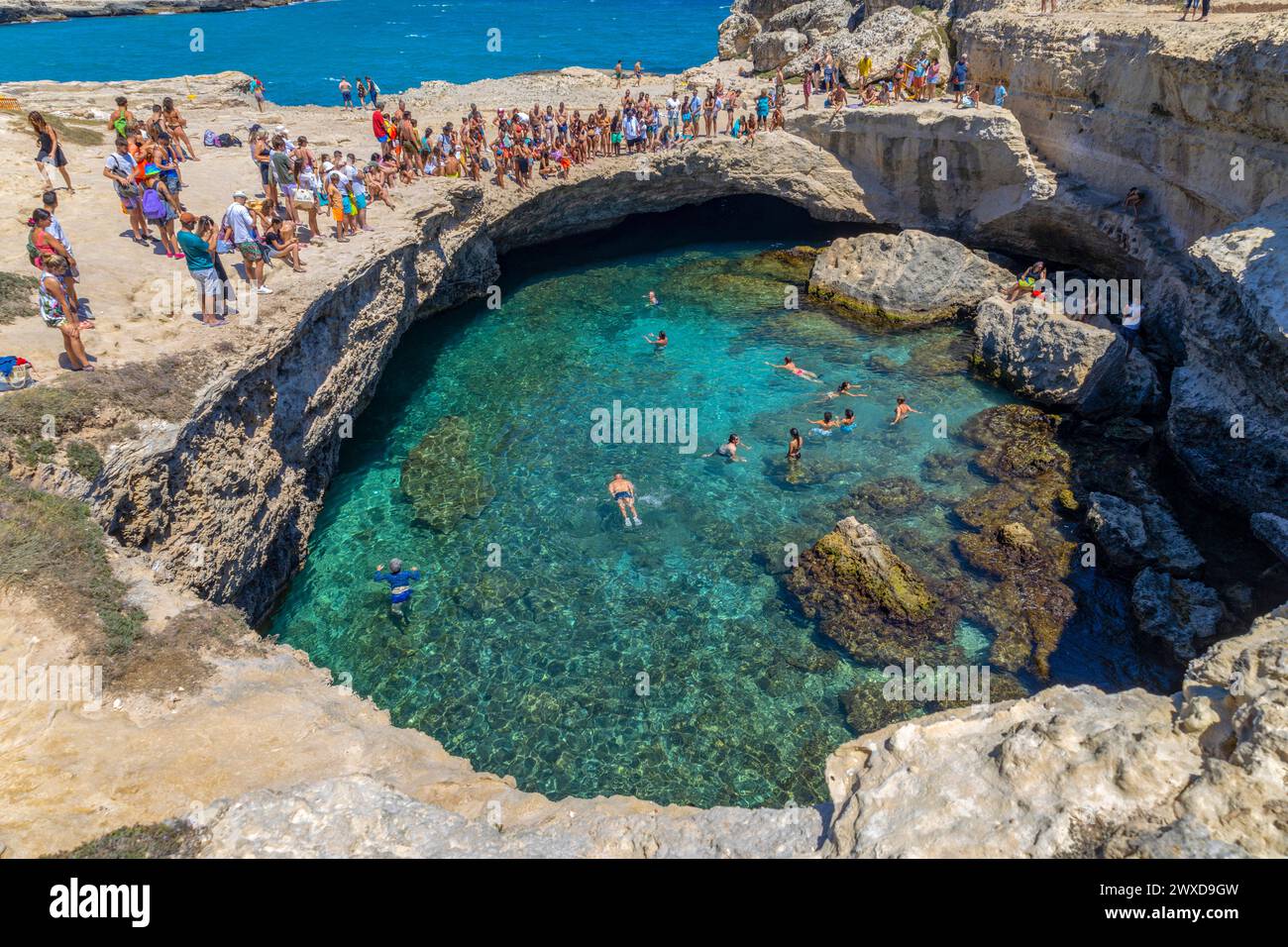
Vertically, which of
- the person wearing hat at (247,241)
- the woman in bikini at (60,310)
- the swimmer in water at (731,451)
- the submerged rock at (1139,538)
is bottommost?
the submerged rock at (1139,538)

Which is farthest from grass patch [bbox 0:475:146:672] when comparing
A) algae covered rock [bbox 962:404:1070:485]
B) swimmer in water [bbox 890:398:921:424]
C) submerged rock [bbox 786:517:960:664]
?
algae covered rock [bbox 962:404:1070:485]

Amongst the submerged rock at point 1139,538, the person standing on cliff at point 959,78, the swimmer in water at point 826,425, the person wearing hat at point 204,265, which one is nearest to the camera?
the person wearing hat at point 204,265

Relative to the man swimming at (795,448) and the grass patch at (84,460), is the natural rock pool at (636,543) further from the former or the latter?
the grass patch at (84,460)

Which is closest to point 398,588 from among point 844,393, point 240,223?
point 240,223

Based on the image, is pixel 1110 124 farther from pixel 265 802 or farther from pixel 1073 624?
pixel 265 802

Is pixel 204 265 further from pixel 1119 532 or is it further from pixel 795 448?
pixel 1119 532

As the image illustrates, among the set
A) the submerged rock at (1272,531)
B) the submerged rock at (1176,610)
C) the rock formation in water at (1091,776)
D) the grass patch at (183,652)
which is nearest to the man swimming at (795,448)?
the submerged rock at (1176,610)
